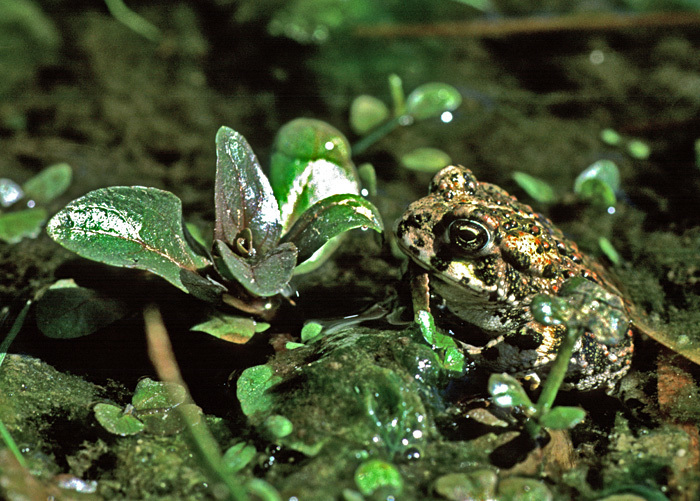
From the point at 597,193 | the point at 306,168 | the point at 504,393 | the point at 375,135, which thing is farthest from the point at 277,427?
the point at 597,193

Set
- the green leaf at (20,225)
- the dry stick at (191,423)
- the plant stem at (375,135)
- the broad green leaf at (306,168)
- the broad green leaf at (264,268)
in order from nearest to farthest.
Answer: the dry stick at (191,423) < the broad green leaf at (264,268) < the broad green leaf at (306,168) < the green leaf at (20,225) < the plant stem at (375,135)

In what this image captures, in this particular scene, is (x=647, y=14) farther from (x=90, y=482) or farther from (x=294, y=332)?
(x=90, y=482)

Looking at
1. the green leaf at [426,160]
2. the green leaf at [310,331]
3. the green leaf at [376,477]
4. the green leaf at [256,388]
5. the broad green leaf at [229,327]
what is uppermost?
the green leaf at [426,160]

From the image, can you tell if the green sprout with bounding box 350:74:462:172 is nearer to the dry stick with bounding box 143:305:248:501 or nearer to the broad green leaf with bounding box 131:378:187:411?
the dry stick with bounding box 143:305:248:501

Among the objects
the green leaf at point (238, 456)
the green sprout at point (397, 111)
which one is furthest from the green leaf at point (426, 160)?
the green leaf at point (238, 456)

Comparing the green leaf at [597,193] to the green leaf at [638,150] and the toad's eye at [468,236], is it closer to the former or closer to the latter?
the green leaf at [638,150]

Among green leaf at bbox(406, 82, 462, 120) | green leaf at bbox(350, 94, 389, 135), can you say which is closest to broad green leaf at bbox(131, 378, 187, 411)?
green leaf at bbox(350, 94, 389, 135)
